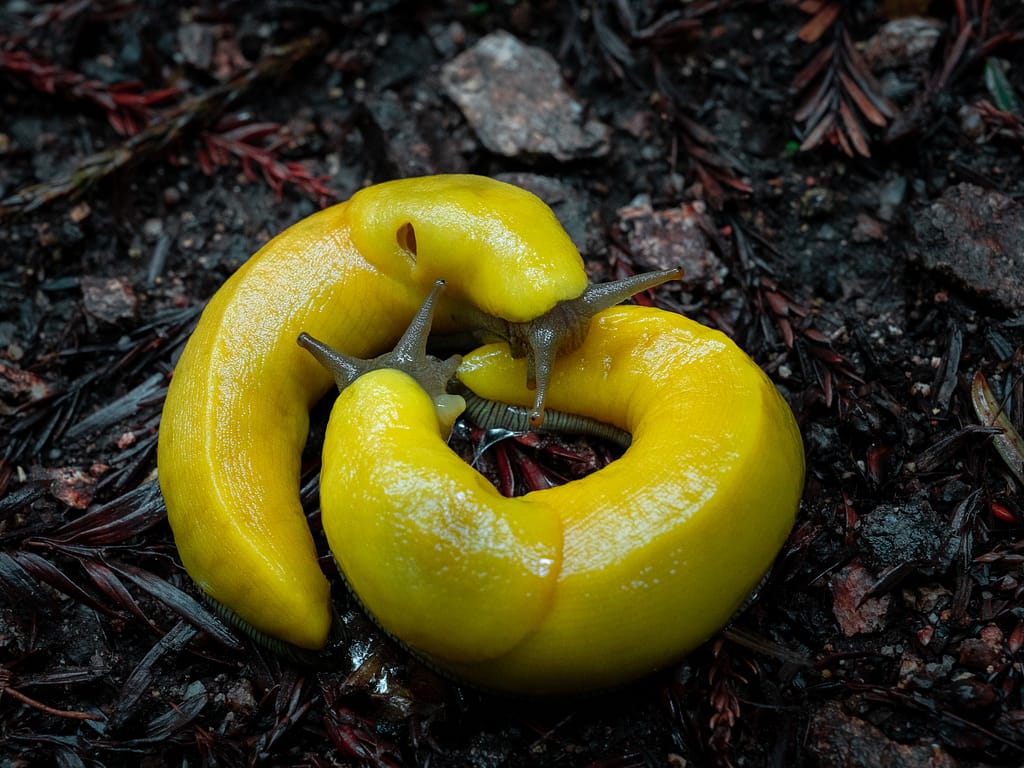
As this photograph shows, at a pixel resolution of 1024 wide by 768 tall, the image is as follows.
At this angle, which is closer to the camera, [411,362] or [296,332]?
[411,362]

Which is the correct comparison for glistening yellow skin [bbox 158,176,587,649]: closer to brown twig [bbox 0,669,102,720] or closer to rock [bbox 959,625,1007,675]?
brown twig [bbox 0,669,102,720]

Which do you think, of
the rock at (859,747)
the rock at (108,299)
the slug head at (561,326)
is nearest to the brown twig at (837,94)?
the slug head at (561,326)

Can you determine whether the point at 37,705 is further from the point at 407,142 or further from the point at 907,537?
the point at 907,537

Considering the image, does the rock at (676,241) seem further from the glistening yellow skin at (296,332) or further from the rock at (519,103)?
the glistening yellow skin at (296,332)

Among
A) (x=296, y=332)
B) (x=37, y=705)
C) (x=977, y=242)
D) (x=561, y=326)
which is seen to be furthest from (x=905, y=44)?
(x=37, y=705)

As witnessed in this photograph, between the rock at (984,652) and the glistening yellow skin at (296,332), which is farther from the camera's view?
the glistening yellow skin at (296,332)

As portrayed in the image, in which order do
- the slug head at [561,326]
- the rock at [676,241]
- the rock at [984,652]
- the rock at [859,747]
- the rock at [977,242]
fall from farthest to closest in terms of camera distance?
the rock at [676,241], the rock at [977,242], the slug head at [561,326], the rock at [984,652], the rock at [859,747]
